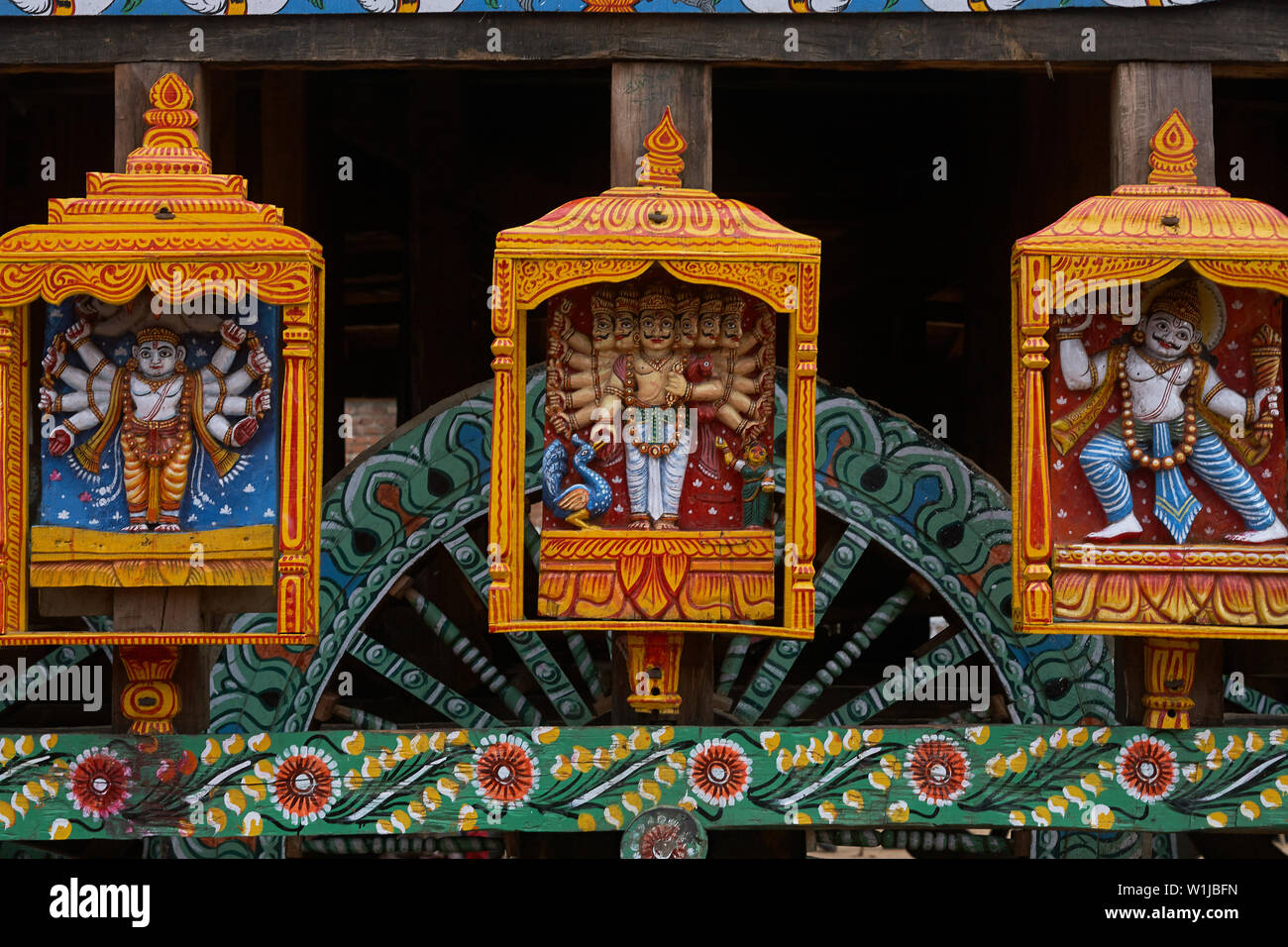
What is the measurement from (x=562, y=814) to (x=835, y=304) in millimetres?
6509

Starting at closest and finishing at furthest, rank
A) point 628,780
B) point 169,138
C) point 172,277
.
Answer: point 172,277, point 169,138, point 628,780

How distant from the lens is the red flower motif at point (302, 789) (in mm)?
5691

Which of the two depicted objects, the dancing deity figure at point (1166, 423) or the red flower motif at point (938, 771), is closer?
the dancing deity figure at point (1166, 423)

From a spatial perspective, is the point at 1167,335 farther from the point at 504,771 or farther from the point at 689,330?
the point at 504,771

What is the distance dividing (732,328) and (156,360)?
76.6 inches

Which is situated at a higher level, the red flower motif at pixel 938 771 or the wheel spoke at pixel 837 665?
the wheel spoke at pixel 837 665

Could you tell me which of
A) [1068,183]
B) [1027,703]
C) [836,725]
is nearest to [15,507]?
[836,725]

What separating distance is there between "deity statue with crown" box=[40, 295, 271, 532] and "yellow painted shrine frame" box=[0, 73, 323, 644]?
0.42ft

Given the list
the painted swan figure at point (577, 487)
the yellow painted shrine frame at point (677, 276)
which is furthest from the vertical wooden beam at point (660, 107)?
the painted swan figure at point (577, 487)

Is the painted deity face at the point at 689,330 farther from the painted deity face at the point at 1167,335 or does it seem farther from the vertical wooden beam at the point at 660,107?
the painted deity face at the point at 1167,335

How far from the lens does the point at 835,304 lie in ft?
38.0

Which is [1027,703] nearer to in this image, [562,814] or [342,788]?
[562,814]

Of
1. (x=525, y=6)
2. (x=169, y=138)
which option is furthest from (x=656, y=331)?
(x=169, y=138)

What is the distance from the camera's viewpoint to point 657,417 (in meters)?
5.78
